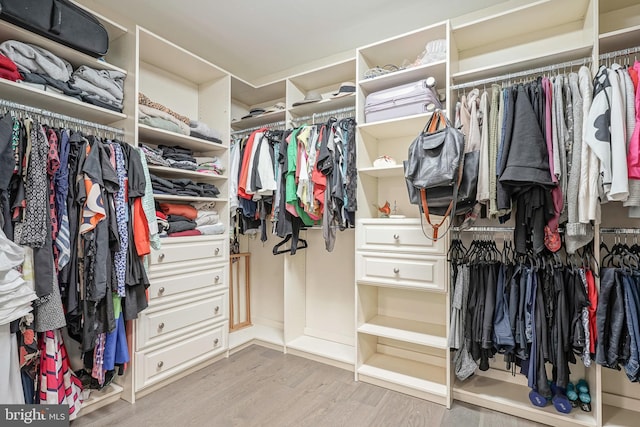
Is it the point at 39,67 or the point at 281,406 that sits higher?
the point at 39,67

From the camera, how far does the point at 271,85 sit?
284cm

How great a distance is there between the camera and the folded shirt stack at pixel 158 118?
2.07 metres

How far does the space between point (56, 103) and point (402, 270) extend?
2.30 metres

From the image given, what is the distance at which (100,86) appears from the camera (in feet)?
6.13

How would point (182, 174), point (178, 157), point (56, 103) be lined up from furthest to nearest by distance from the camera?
point (182, 174)
point (178, 157)
point (56, 103)

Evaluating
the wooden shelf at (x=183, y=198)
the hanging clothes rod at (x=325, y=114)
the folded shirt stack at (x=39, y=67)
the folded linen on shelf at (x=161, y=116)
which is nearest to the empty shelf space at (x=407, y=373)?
the wooden shelf at (x=183, y=198)

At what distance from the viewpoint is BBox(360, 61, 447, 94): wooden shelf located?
2021 mm

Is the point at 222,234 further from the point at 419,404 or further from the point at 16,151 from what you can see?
the point at 419,404

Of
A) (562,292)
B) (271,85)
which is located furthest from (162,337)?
(562,292)

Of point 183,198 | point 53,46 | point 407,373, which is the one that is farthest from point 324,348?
point 53,46

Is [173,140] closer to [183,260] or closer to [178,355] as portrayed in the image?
[183,260]

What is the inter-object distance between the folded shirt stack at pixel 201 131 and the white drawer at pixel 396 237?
1.38 metres

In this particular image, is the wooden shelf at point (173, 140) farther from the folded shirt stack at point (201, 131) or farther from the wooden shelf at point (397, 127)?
the wooden shelf at point (397, 127)

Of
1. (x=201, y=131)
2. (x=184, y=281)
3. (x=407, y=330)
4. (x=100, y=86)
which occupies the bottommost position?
(x=407, y=330)
